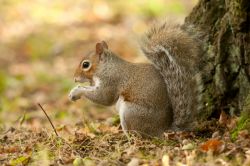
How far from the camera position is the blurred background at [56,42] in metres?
7.72

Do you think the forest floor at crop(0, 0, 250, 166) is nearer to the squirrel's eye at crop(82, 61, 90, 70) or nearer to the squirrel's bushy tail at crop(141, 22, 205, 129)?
the squirrel's bushy tail at crop(141, 22, 205, 129)

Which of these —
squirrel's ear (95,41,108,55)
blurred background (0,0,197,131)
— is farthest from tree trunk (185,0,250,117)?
blurred background (0,0,197,131)

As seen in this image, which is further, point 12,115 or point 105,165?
point 12,115

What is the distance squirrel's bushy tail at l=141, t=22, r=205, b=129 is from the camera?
14.9ft

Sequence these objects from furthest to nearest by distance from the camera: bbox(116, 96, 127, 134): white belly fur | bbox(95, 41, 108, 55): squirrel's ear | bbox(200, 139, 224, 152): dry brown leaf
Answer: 1. bbox(95, 41, 108, 55): squirrel's ear
2. bbox(116, 96, 127, 134): white belly fur
3. bbox(200, 139, 224, 152): dry brown leaf

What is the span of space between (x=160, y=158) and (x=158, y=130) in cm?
75

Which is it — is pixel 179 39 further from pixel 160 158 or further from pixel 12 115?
pixel 12 115

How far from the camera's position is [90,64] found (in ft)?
16.9

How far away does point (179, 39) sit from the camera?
15.1 feet

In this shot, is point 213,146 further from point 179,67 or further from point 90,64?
point 90,64

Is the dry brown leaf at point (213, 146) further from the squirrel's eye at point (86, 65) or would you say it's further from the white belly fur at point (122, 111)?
the squirrel's eye at point (86, 65)

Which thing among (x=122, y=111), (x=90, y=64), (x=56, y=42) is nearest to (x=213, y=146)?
(x=122, y=111)

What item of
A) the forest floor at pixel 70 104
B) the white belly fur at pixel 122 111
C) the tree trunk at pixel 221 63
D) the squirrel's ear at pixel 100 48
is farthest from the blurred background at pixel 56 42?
the tree trunk at pixel 221 63

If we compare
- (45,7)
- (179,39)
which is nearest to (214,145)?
(179,39)
